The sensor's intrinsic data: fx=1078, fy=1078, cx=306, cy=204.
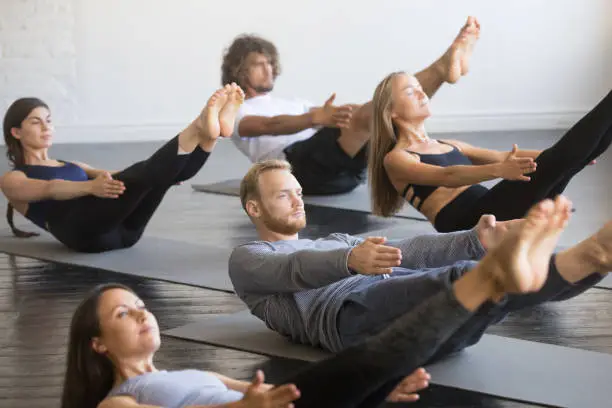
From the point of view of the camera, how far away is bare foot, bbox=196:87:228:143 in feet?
12.9

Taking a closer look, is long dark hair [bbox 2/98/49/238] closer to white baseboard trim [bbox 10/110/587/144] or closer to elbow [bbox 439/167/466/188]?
elbow [bbox 439/167/466/188]

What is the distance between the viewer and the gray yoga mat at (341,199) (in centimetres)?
495

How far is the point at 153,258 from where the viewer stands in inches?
164

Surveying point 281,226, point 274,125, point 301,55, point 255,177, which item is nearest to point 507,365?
point 281,226

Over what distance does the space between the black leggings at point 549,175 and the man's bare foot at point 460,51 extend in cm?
84

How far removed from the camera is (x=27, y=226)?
15.9ft

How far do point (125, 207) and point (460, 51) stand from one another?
4.92ft

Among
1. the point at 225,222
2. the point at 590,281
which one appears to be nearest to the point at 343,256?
the point at 590,281

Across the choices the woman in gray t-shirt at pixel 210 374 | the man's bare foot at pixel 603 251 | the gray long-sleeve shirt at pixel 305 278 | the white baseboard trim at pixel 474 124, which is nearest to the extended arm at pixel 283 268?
the gray long-sleeve shirt at pixel 305 278

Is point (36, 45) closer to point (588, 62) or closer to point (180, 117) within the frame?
point (180, 117)

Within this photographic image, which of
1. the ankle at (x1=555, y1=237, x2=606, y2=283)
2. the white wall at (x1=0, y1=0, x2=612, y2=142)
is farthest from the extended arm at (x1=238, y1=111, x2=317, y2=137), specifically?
the ankle at (x1=555, y1=237, x2=606, y2=283)

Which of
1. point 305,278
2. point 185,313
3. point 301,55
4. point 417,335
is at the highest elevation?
point 301,55

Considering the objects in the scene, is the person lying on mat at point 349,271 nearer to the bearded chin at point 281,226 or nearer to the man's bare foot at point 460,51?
the bearded chin at point 281,226

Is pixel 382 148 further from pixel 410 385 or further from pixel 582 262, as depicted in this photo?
pixel 410 385
